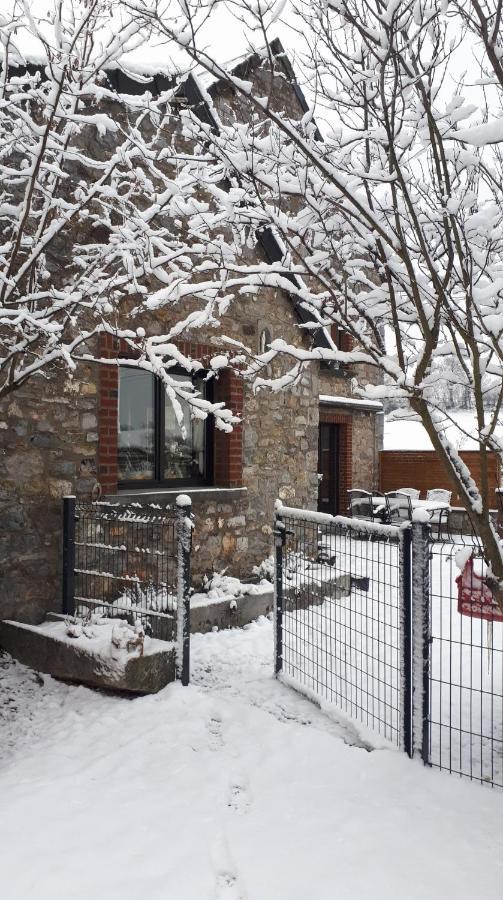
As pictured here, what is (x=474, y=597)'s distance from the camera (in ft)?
11.5

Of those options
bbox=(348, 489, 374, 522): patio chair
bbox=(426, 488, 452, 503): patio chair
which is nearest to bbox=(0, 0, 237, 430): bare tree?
bbox=(348, 489, 374, 522): patio chair

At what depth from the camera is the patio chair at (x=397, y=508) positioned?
1083cm

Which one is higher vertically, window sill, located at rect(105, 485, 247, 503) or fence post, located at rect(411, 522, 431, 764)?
window sill, located at rect(105, 485, 247, 503)

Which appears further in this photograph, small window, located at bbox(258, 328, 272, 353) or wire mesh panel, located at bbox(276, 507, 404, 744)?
small window, located at bbox(258, 328, 272, 353)

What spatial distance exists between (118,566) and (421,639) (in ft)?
10.2

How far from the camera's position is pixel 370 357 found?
2770 mm

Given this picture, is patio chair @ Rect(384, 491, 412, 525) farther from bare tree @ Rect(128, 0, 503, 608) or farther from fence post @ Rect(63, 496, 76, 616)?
bare tree @ Rect(128, 0, 503, 608)

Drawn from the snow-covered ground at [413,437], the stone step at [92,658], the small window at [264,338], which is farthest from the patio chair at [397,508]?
the stone step at [92,658]

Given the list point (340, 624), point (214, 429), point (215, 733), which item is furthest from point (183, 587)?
point (214, 429)

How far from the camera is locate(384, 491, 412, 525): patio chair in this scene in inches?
426

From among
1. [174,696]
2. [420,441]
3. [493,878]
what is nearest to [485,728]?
[493,878]

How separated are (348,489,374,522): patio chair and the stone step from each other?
8015 millimetres

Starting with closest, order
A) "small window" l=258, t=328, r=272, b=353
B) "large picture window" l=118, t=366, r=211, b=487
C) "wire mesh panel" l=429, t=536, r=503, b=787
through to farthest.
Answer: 1. "wire mesh panel" l=429, t=536, r=503, b=787
2. "large picture window" l=118, t=366, r=211, b=487
3. "small window" l=258, t=328, r=272, b=353

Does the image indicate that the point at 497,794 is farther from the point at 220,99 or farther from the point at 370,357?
the point at 220,99
